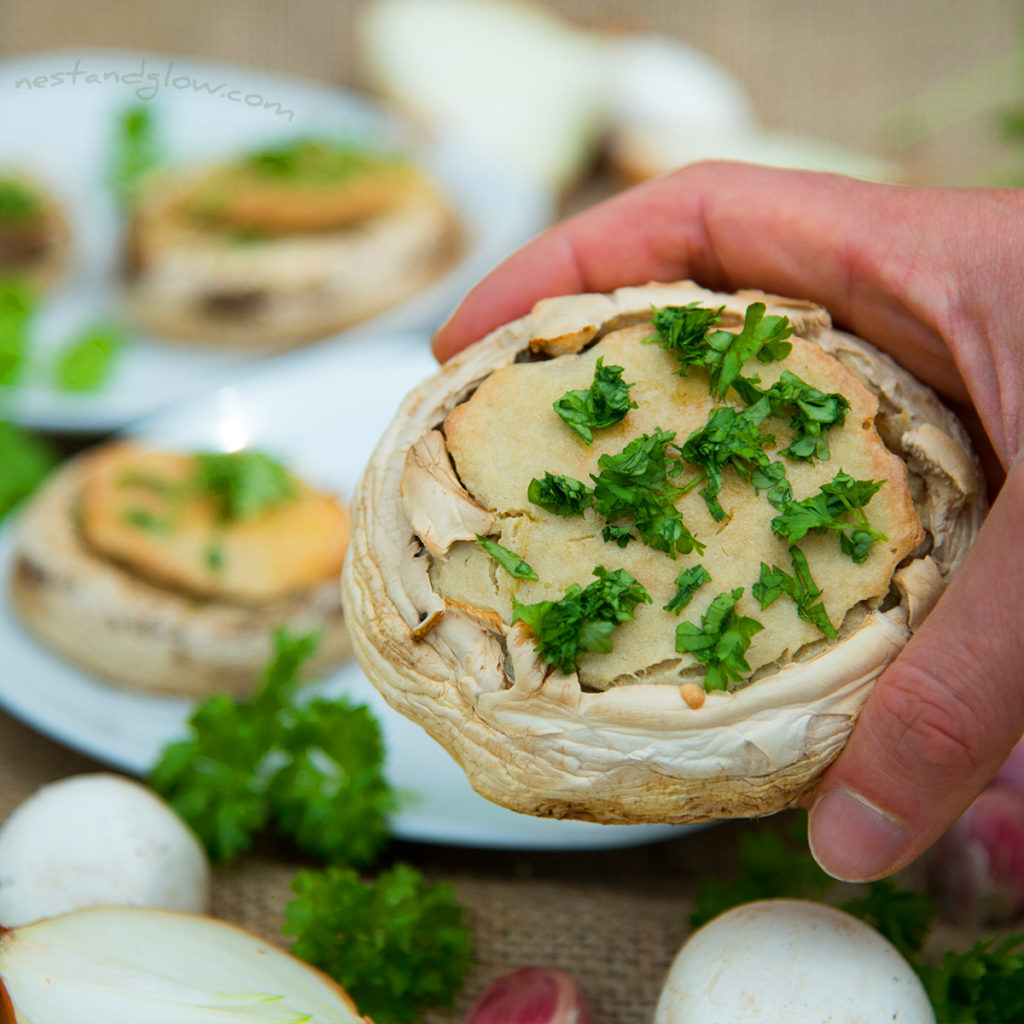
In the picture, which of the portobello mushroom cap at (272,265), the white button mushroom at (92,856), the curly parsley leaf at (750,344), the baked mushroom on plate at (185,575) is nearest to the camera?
the curly parsley leaf at (750,344)

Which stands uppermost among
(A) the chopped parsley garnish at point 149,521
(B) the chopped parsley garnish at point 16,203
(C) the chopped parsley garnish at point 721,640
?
(C) the chopped parsley garnish at point 721,640

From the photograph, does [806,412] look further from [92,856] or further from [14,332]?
[14,332]

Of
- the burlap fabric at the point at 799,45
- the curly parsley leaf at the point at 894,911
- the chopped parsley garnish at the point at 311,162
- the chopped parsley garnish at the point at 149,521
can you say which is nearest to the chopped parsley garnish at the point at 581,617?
the curly parsley leaf at the point at 894,911

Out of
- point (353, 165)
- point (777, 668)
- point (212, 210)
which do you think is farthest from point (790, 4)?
point (777, 668)

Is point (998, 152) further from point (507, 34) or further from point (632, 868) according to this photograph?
point (632, 868)

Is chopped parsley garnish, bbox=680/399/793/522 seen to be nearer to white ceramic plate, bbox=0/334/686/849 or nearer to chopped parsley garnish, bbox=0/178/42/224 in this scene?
white ceramic plate, bbox=0/334/686/849

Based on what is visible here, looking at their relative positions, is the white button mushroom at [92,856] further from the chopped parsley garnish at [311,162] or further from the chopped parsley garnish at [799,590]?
the chopped parsley garnish at [311,162]

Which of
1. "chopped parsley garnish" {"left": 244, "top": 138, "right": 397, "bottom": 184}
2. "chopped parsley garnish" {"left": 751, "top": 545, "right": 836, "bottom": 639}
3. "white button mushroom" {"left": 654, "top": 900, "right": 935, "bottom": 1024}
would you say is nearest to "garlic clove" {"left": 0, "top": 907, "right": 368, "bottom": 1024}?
"white button mushroom" {"left": 654, "top": 900, "right": 935, "bottom": 1024}

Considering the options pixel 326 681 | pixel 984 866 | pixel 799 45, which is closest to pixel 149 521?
pixel 326 681
